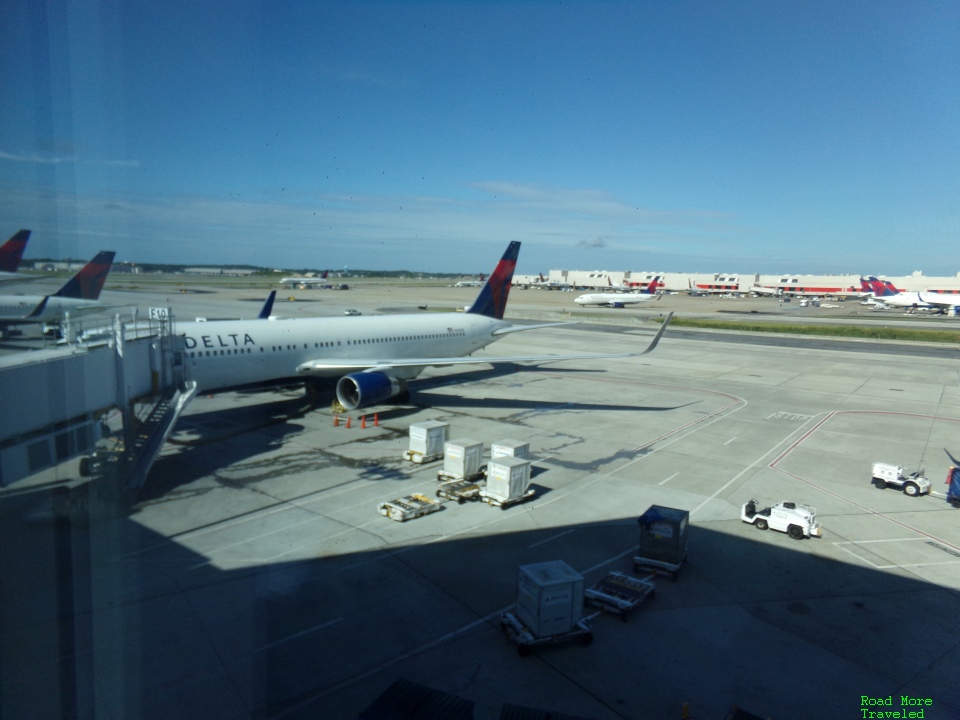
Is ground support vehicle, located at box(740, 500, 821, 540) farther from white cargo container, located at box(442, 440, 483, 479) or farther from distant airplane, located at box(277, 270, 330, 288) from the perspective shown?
distant airplane, located at box(277, 270, 330, 288)

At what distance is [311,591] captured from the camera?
36.3 ft

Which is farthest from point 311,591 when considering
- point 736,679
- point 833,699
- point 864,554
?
point 864,554

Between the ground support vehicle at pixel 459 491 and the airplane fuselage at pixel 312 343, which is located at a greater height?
the airplane fuselage at pixel 312 343

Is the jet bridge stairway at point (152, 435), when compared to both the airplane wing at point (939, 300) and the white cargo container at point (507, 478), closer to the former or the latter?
the white cargo container at point (507, 478)

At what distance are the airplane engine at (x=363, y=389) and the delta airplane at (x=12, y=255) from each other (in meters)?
16.2

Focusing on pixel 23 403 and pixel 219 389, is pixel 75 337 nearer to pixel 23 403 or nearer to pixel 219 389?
pixel 23 403

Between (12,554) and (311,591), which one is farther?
(12,554)

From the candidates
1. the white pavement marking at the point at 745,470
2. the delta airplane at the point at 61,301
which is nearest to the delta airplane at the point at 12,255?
the delta airplane at the point at 61,301

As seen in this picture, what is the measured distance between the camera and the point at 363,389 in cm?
2367

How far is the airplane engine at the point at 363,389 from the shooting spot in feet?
77.6

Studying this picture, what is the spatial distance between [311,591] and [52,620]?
4.05 m

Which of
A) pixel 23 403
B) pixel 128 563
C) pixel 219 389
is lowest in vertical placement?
pixel 128 563

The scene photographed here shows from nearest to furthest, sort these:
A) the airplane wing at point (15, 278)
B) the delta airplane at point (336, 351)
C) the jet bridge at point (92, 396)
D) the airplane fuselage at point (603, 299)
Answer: the airplane wing at point (15, 278), the jet bridge at point (92, 396), the delta airplane at point (336, 351), the airplane fuselage at point (603, 299)

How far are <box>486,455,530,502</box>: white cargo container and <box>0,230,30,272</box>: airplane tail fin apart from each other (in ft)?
35.9
